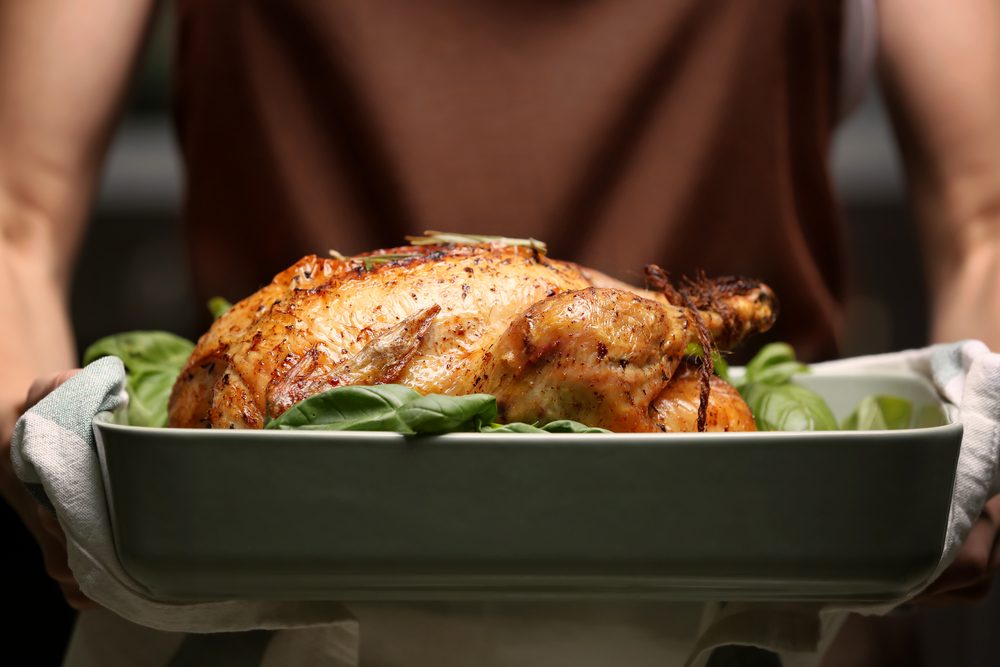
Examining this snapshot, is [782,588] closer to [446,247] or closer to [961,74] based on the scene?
[446,247]

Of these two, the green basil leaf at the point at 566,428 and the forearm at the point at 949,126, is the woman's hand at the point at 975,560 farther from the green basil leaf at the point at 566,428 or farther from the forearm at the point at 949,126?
the forearm at the point at 949,126

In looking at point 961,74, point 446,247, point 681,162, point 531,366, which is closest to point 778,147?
point 681,162

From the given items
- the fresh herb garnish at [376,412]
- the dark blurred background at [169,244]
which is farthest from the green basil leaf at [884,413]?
the dark blurred background at [169,244]

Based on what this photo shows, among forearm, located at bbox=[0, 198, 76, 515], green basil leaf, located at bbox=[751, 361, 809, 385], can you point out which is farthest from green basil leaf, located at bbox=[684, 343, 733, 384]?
forearm, located at bbox=[0, 198, 76, 515]

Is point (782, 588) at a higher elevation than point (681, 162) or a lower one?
lower

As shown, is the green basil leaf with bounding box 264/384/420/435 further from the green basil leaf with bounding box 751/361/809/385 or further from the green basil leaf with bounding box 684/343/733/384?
the green basil leaf with bounding box 751/361/809/385

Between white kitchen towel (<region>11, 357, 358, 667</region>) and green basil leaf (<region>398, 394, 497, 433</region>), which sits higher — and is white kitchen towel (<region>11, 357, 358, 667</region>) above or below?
below
